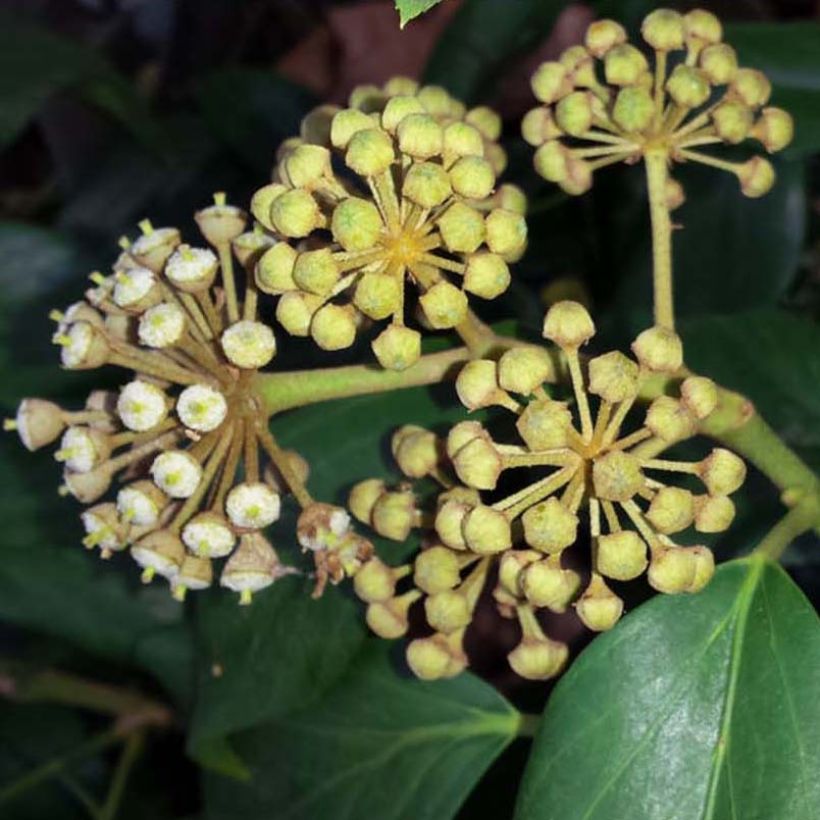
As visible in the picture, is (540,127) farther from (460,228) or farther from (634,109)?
(460,228)

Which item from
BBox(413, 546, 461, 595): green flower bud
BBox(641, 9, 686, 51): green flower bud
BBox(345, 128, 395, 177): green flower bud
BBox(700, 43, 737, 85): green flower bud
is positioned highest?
BBox(345, 128, 395, 177): green flower bud

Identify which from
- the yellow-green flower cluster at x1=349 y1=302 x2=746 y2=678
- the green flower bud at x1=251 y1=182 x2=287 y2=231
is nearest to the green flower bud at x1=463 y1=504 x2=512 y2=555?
the yellow-green flower cluster at x1=349 y1=302 x2=746 y2=678

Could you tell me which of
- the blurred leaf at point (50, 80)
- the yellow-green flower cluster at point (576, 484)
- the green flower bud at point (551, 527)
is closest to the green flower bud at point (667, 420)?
the yellow-green flower cluster at point (576, 484)

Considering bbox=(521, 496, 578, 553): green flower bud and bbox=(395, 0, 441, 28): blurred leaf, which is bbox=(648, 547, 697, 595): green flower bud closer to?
bbox=(521, 496, 578, 553): green flower bud

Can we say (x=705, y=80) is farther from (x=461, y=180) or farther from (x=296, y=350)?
(x=296, y=350)

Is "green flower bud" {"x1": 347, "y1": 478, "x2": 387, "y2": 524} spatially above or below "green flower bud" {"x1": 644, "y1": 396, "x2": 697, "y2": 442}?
below

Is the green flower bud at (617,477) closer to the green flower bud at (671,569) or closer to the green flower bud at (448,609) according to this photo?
the green flower bud at (671,569)

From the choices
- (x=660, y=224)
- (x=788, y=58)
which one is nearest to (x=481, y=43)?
(x=788, y=58)

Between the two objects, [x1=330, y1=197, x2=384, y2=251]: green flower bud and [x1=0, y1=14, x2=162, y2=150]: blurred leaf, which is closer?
[x1=330, y1=197, x2=384, y2=251]: green flower bud
